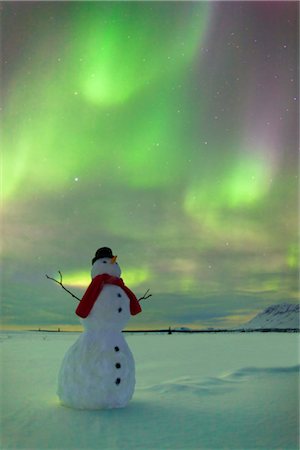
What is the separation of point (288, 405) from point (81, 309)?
315 cm

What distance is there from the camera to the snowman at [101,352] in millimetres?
6738

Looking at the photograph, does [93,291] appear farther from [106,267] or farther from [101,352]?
[101,352]

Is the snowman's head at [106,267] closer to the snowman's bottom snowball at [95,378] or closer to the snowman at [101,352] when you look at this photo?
the snowman at [101,352]

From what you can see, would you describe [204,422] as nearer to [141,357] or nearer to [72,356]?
[72,356]

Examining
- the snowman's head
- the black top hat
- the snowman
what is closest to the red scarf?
the snowman

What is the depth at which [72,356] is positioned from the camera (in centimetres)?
697

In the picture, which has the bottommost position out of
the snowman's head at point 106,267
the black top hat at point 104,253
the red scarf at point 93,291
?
the red scarf at point 93,291

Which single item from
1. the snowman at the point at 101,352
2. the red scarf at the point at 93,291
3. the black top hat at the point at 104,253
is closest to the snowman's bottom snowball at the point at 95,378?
the snowman at the point at 101,352

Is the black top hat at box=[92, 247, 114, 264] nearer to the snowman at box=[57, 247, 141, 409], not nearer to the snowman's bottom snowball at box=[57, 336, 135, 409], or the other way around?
the snowman at box=[57, 247, 141, 409]

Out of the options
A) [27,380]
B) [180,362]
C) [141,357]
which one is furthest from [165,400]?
[141,357]

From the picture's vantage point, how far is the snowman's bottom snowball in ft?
22.0

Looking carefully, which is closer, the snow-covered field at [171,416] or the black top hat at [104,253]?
the snow-covered field at [171,416]

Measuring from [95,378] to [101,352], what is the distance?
334 mm

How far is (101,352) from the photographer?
6855 mm
